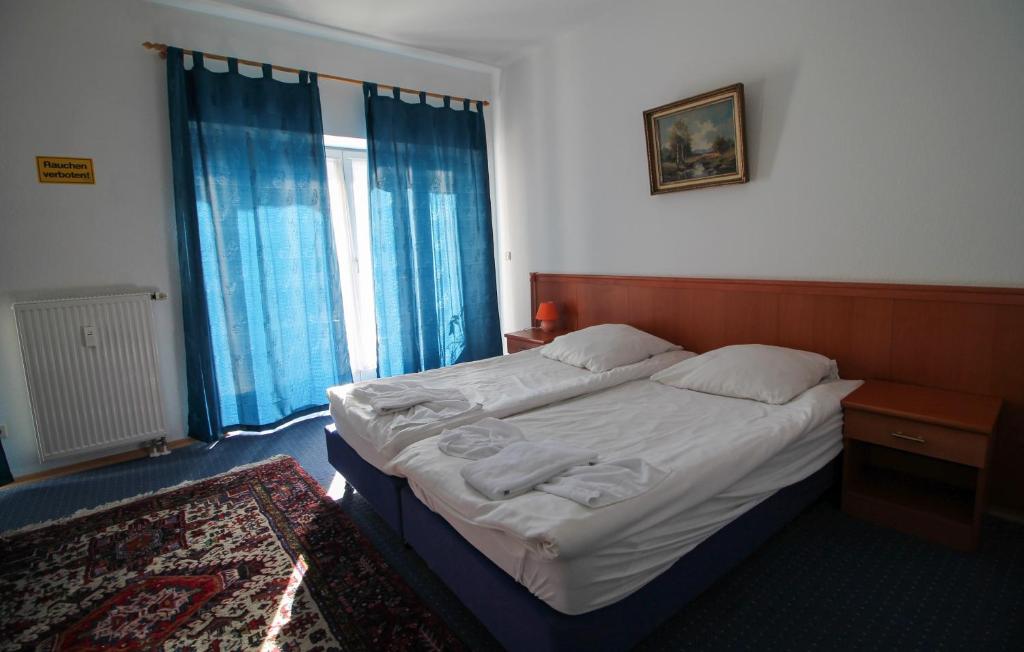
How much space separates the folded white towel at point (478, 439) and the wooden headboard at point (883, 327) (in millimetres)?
1625

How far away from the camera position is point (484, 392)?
2.54 meters

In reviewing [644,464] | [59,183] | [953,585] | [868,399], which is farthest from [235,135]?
[953,585]

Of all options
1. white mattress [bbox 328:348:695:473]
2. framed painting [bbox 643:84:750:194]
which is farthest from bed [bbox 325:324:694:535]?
framed painting [bbox 643:84:750:194]

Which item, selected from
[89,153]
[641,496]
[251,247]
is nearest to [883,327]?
[641,496]

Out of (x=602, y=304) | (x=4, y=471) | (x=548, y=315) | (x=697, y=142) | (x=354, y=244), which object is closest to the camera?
(x=4, y=471)

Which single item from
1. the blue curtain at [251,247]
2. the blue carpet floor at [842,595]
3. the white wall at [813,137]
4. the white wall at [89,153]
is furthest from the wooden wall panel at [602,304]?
the white wall at [89,153]

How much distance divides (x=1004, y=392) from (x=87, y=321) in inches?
173

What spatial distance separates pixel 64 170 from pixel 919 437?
14.0 ft

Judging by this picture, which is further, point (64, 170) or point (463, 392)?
point (64, 170)

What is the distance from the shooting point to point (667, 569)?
1451mm

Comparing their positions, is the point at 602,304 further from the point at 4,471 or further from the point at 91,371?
the point at 4,471

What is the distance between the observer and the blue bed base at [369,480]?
1.98m

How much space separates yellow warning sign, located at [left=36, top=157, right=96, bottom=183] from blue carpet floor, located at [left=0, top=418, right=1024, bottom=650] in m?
1.80

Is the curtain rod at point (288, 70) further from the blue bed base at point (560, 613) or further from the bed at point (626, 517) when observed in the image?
the blue bed base at point (560, 613)
